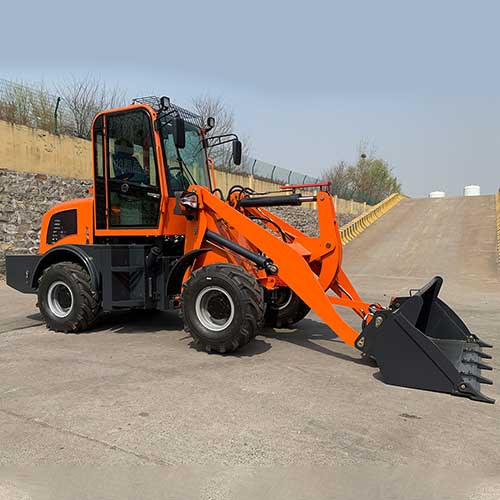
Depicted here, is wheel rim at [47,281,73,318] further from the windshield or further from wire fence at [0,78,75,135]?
wire fence at [0,78,75,135]

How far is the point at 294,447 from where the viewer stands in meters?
3.42

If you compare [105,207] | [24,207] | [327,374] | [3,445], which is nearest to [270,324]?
[327,374]

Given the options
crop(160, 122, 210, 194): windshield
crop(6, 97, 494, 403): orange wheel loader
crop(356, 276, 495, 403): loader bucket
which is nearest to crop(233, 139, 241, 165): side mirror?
crop(6, 97, 494, 403): orange wheel loader

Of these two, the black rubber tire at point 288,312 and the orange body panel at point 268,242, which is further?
the black rubber tire at point 288,312

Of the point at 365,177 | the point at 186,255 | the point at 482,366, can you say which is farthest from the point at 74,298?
the point at 365,177

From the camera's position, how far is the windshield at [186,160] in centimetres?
640

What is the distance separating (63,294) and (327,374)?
402cm

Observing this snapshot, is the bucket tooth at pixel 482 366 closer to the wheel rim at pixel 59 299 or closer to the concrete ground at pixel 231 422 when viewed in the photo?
the concrete ground at pixel 231 422

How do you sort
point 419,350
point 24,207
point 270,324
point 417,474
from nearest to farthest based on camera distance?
point 417,474 < point 419,350 < point 270,324 < point 24,207

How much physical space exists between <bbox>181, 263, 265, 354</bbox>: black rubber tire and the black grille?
2.66 m

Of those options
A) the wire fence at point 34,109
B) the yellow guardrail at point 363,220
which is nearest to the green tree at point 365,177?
the yellow guardrail at point 363,220

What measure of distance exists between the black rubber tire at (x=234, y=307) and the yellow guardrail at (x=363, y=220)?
49.9 ft

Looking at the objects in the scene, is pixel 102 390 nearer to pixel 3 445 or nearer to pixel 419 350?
pixel 3 445

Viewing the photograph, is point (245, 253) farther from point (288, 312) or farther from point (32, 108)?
point (32, 108)
